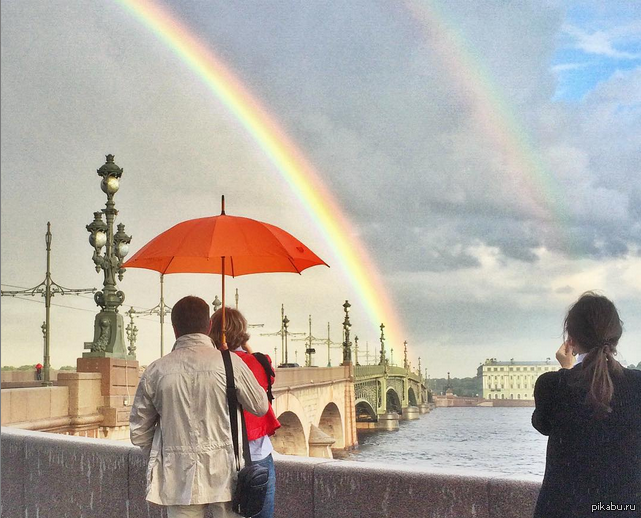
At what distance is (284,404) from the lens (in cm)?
3431

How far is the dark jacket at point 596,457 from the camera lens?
313cm

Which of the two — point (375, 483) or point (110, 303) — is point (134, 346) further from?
point (375, 483)

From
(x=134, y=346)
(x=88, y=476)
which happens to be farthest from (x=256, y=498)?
(x=134, y=346)

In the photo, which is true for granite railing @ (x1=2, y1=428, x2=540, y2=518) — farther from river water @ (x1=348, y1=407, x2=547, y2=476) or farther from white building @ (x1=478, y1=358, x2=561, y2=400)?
white building @ (x1=478, y1=358, x2=561, y2=400)

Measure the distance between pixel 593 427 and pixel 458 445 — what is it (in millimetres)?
89405

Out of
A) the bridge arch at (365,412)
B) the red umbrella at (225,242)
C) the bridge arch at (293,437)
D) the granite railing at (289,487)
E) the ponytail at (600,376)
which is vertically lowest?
the bridge arch at (365,412)

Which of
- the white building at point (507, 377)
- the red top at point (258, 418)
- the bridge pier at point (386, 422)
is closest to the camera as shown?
the red top at point (258, 418)

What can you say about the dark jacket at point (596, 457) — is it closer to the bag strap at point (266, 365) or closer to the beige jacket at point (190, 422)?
the beige jacket at point (190, 422)

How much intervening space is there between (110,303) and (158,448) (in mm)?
15138

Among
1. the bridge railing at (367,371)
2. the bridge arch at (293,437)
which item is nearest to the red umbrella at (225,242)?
the bridge arch at (293,437)

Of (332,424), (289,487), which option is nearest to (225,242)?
(289,487)

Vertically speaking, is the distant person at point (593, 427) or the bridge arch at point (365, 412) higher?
the distant person at point (593, 427)

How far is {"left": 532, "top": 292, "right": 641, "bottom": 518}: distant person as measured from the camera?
10.3 ft

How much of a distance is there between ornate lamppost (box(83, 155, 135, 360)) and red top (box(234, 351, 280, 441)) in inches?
569
